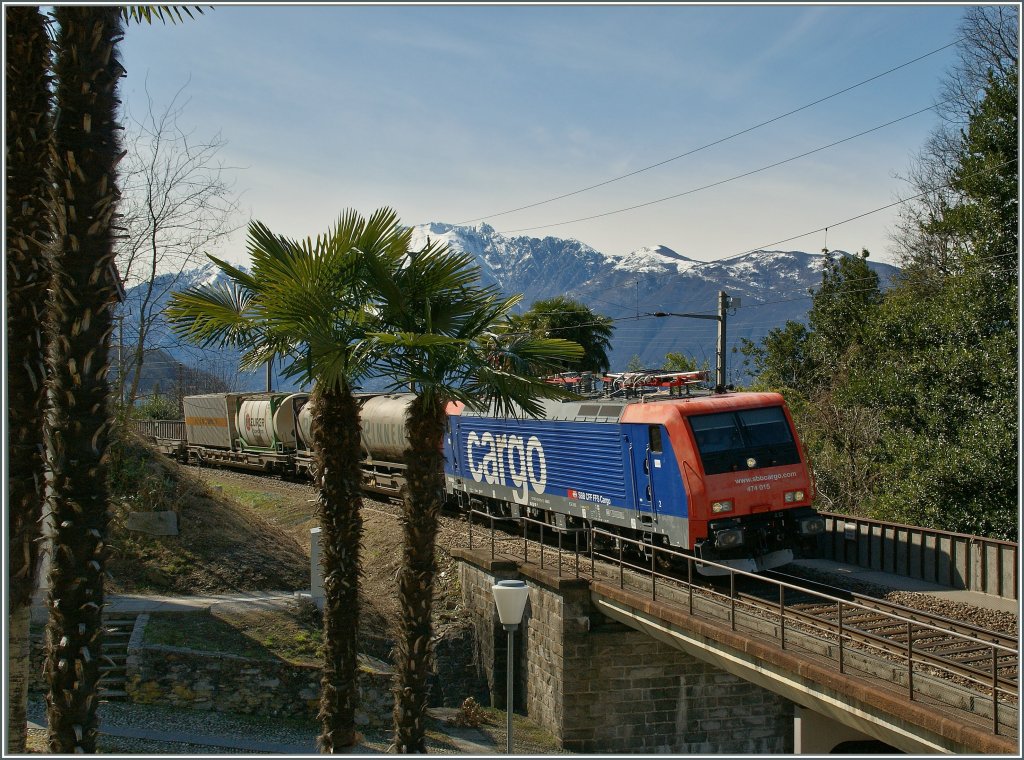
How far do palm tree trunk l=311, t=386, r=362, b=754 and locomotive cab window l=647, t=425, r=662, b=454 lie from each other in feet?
22.5

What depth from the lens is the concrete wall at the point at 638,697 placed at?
17406mm

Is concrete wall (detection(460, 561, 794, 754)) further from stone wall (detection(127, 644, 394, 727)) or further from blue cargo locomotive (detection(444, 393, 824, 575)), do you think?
stone wall (detection(127, 644, 394, 727))

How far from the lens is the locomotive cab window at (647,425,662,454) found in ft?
52.7

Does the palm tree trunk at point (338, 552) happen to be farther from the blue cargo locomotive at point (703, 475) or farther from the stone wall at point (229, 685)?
the stone wall at point (229, 685)

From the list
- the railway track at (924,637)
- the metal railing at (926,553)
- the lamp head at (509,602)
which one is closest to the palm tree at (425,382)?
the lamp head at (509,602)

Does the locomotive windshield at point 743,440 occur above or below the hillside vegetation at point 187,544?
above

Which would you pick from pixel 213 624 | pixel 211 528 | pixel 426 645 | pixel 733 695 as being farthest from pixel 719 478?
pixel 211 528

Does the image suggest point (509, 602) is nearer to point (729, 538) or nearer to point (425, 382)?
point (425, 382)

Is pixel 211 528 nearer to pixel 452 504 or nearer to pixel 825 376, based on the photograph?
pixel 452 504

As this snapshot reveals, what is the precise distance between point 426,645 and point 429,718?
7514mm

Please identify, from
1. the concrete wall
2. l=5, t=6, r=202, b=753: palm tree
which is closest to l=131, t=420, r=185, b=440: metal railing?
the concrete wall

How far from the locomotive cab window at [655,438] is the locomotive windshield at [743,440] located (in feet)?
2.33

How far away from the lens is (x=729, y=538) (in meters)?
15.0

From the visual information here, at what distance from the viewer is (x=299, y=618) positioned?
18.6m
